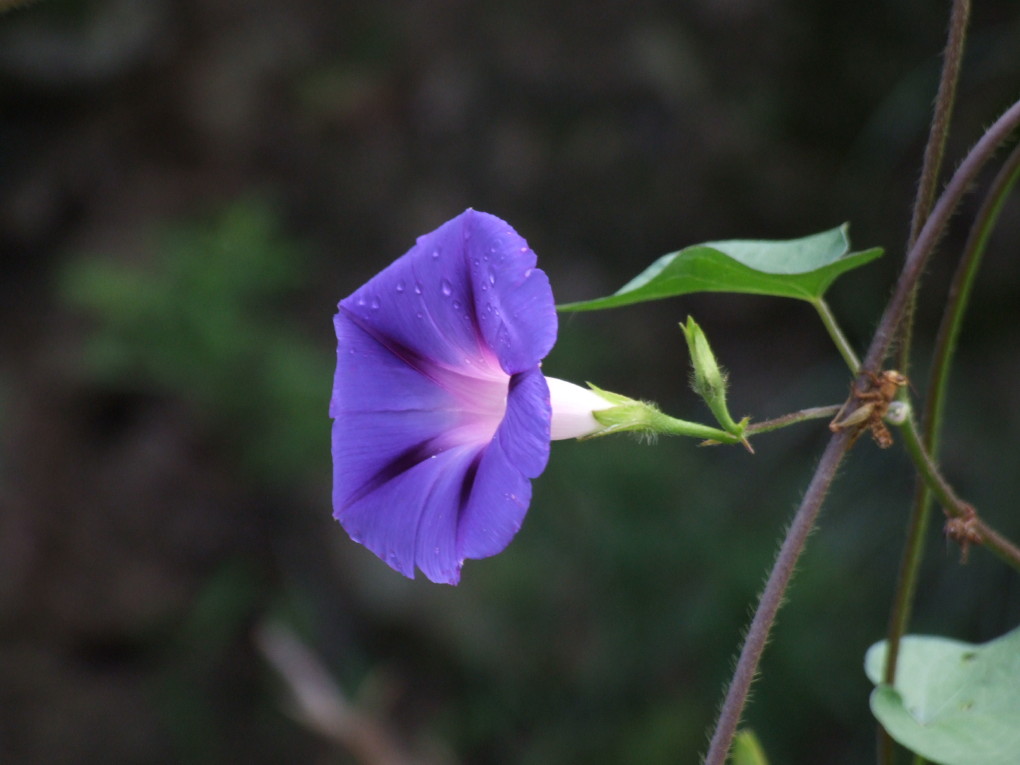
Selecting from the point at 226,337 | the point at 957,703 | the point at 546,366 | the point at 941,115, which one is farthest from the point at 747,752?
the point at 226,337

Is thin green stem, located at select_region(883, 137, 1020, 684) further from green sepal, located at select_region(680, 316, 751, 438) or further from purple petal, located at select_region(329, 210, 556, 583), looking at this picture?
purple petal, located at select_region(329, 210, 556, 583)

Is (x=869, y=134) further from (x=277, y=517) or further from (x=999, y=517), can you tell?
(x=277, y=517)

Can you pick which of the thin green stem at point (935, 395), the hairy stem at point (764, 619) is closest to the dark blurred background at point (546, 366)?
the thin green stem at point (935, 395)

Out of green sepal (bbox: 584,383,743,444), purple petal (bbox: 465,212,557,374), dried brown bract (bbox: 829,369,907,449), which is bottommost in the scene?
green sepal (bbox: 584,383,743,444)

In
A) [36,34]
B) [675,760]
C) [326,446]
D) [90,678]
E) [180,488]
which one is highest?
[36,34]

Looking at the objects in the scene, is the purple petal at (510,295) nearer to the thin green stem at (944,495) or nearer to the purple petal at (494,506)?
the purple petal at (494,506)

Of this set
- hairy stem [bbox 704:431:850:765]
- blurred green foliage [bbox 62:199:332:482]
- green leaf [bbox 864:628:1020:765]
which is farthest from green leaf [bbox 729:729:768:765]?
blurred green foliage [bbox 62:199:332:482]

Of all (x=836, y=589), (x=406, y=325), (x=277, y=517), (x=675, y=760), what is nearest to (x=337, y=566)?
(x=277, y=517)
